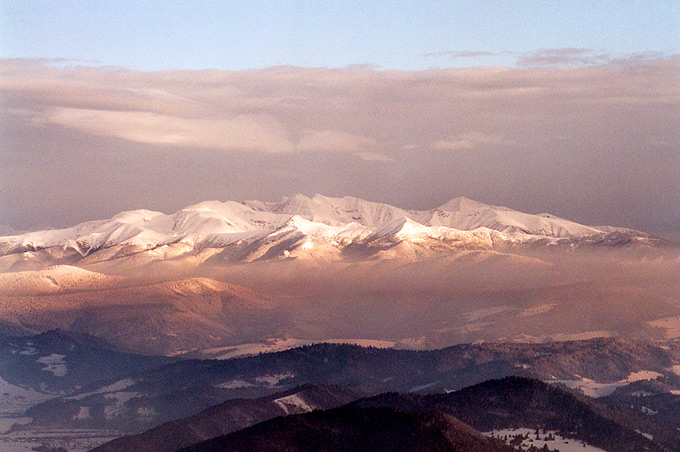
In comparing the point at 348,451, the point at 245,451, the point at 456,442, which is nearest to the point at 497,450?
the point at 456,442

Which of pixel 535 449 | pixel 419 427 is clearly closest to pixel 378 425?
pixel 419 427

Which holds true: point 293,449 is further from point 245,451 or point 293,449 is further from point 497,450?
point 497,450

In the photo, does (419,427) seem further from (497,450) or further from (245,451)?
(245,451)

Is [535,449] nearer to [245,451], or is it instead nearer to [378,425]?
[378,425]

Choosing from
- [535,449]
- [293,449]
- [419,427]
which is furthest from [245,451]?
[535,449]

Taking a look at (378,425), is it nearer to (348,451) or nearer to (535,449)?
(348,451)

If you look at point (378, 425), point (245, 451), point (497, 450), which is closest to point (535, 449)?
point (497, 450)
